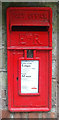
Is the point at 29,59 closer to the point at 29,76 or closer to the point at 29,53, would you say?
the point at 29,53

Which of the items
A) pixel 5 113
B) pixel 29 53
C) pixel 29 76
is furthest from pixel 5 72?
pixel 5 113

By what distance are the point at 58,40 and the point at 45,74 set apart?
0.64m

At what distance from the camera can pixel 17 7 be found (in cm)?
224

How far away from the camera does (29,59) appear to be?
2279 mm

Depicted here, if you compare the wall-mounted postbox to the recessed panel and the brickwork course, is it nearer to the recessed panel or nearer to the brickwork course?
the recessed panel

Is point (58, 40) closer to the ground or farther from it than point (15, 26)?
closer to the ground

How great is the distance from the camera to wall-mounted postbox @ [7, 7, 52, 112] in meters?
2.23

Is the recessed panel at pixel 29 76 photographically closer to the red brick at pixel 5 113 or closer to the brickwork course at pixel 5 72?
the brickwork course at pixel 5 72

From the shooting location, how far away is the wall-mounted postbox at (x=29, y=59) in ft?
7.31

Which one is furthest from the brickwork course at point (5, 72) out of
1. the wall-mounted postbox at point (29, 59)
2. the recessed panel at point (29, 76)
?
the recessed panel at point (29, 76)

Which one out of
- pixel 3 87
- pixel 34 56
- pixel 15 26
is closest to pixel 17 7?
pixel 15 26

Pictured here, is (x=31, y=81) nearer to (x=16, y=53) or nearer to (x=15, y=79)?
(x=15, y=79)

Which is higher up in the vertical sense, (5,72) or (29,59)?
(29,59)

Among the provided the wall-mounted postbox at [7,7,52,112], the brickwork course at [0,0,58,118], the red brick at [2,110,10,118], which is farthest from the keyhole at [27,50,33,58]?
the red brick at [2,110,10,118]
